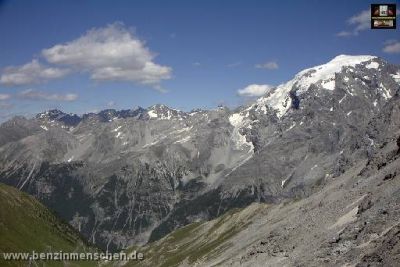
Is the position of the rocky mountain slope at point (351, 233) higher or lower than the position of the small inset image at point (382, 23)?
lower

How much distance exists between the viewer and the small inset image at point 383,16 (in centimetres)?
4622

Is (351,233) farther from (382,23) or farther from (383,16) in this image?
(383,16)

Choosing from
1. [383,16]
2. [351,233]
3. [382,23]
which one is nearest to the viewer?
[382,23]

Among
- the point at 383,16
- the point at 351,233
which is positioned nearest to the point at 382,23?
the point at 383,16

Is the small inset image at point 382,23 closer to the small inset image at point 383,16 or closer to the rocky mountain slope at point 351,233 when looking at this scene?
the small inset image at point 383,16

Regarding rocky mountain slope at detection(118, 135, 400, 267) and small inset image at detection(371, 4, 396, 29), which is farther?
rocky mountain slope at detection(118, 135, 400, 267)

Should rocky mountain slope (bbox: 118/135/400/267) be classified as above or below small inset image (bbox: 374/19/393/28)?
below

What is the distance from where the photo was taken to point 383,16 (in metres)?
46.6

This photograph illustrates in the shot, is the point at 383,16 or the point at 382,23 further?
A: the point at 383,16

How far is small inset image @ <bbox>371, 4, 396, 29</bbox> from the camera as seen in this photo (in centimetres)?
4622

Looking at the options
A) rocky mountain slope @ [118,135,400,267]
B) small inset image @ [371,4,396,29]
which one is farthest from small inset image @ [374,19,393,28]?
rocky mountain slope @ [118,135,400,267]

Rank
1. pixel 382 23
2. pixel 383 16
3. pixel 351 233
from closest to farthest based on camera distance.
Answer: pixel 382 23
pixel 383 16
pixel 351 233

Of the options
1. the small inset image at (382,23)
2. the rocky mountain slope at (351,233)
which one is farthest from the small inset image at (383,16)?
the rocky mountain slope at (351,233)

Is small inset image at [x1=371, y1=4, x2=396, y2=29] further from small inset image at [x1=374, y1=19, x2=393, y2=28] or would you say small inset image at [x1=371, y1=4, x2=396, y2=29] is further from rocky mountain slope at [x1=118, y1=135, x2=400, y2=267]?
rocky mountain slope at [x1=118, y1=135, x2=400, y2=267]
